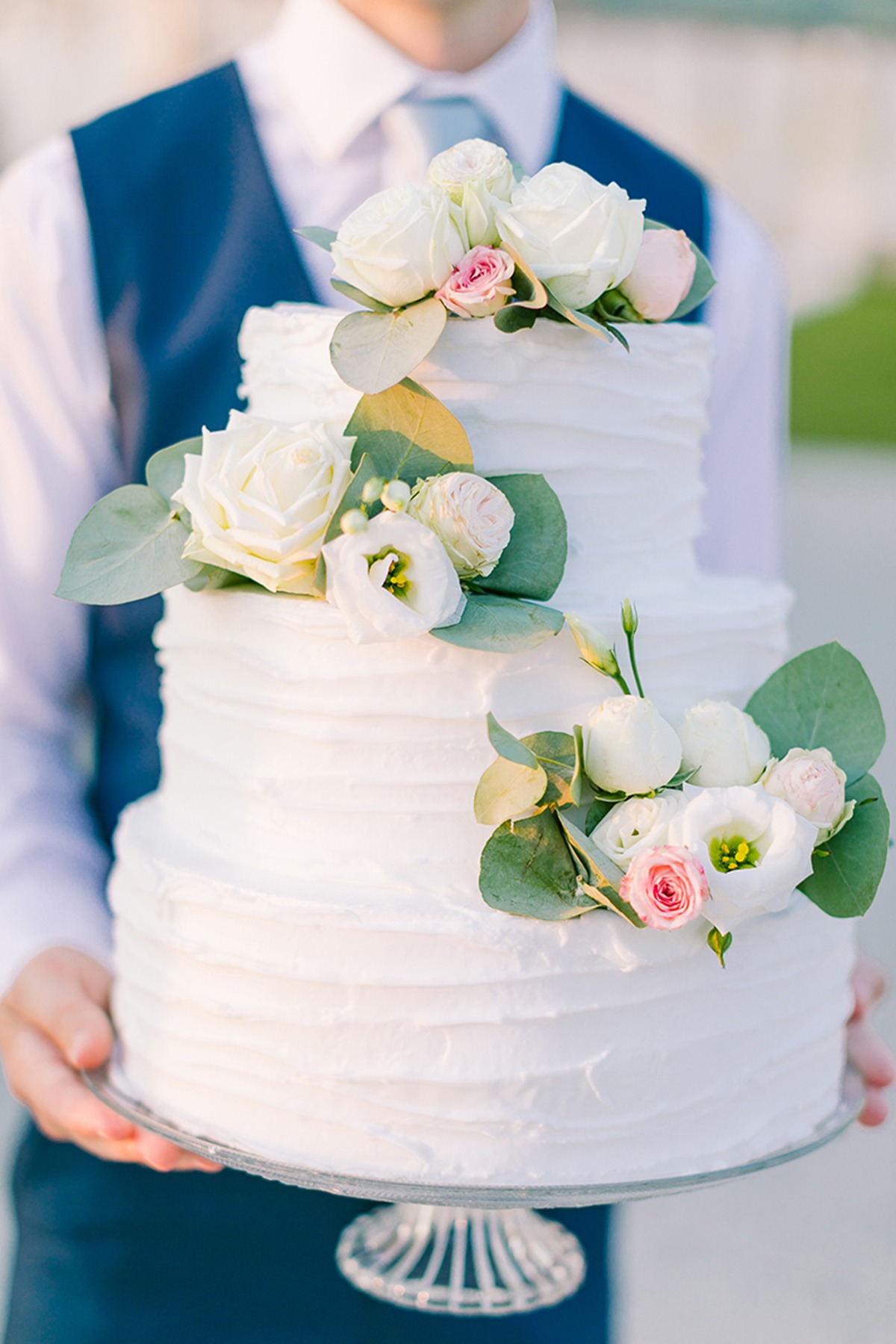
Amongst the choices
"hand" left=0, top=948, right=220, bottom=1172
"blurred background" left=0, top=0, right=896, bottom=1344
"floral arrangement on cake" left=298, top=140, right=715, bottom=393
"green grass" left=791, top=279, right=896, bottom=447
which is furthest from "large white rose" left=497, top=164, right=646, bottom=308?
"green grass" left=791, top=279, right=896, bottom=447

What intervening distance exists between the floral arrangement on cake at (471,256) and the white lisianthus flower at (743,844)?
1.27 ft

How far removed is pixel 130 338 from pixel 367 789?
71 cm

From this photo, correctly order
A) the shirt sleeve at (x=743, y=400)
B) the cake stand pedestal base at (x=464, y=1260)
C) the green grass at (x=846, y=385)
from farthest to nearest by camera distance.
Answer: the green grass at (x=846, y=385)
the shirt sleeve at (x=743, y=400)
the cake stand pedestal base at (x=464, y=1260)

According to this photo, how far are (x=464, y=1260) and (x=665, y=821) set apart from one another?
1.94 ft

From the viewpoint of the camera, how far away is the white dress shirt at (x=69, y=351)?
4.96ft

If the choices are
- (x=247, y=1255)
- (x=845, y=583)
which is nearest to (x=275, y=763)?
(x=247, y=1255)

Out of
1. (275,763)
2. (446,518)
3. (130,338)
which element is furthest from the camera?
(130,338)

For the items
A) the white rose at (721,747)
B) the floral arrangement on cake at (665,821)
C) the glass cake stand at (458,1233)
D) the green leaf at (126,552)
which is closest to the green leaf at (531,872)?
the floral arrangement on cake at (665,821)

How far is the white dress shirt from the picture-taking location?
1.51 metres

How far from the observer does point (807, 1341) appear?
331 cm

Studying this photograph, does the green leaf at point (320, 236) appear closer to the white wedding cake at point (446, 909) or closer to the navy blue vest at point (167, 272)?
the white wedding cake at point (446, 909)

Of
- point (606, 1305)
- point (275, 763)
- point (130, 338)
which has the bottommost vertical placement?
point (606, 1305)

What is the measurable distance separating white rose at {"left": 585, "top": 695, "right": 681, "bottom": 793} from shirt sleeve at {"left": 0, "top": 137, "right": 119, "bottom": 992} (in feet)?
2.30

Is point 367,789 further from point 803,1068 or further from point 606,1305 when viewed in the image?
point 606,1305
